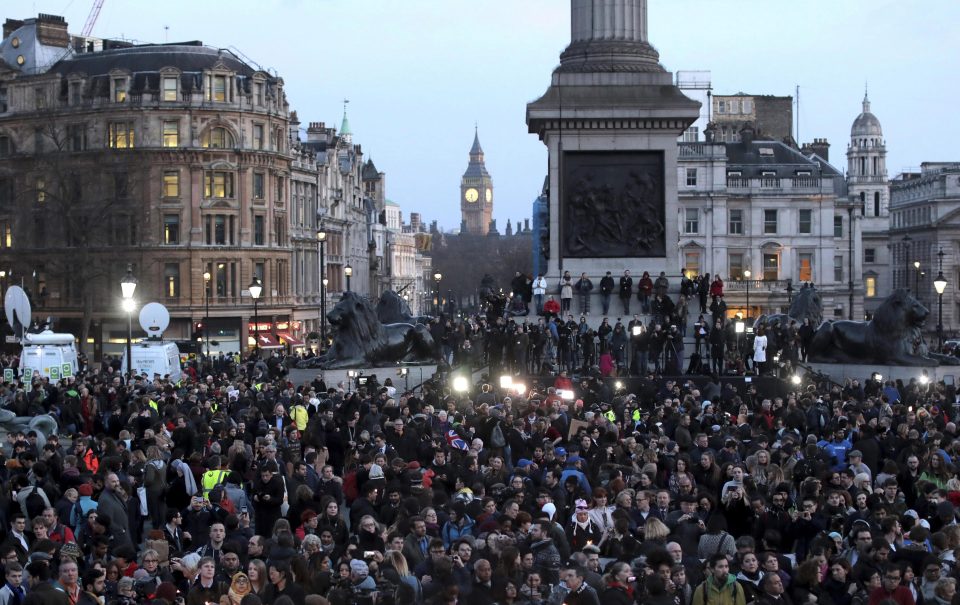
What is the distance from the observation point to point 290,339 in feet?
260

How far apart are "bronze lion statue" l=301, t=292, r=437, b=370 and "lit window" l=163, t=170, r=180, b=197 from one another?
4203 centimetres

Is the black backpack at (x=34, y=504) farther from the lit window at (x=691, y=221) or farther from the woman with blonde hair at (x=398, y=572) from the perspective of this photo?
the lit window at (x=691, y=221)

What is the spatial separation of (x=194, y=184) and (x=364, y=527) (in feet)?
214

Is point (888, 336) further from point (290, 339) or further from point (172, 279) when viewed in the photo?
point (172, 279)

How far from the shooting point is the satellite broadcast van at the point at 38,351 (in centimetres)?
3722

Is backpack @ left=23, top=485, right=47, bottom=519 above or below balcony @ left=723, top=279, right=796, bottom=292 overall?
below

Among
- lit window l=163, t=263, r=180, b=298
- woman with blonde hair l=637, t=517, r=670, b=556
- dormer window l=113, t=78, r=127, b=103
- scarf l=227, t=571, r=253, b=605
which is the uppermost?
dormer window l=113, t=78, r=127, b=103

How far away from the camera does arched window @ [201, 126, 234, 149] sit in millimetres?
77375

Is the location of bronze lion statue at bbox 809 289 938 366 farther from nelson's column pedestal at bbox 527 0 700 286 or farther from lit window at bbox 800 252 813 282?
lit window at bbox 800 252 813 282

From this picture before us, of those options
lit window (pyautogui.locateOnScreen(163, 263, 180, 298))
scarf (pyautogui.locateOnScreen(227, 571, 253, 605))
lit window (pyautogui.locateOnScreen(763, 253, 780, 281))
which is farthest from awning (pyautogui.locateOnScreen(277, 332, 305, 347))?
scarf (pyautogui.locateOnScreen(227, 571, 253, 605))

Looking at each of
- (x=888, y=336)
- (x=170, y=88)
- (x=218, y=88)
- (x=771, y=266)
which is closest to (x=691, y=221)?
(x=771, y=266)

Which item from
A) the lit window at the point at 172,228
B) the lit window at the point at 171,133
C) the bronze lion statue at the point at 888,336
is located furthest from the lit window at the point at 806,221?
the bronze lion statue at the point at 888,336

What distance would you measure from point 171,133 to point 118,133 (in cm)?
277

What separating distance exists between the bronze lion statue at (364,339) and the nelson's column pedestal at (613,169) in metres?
4.50
